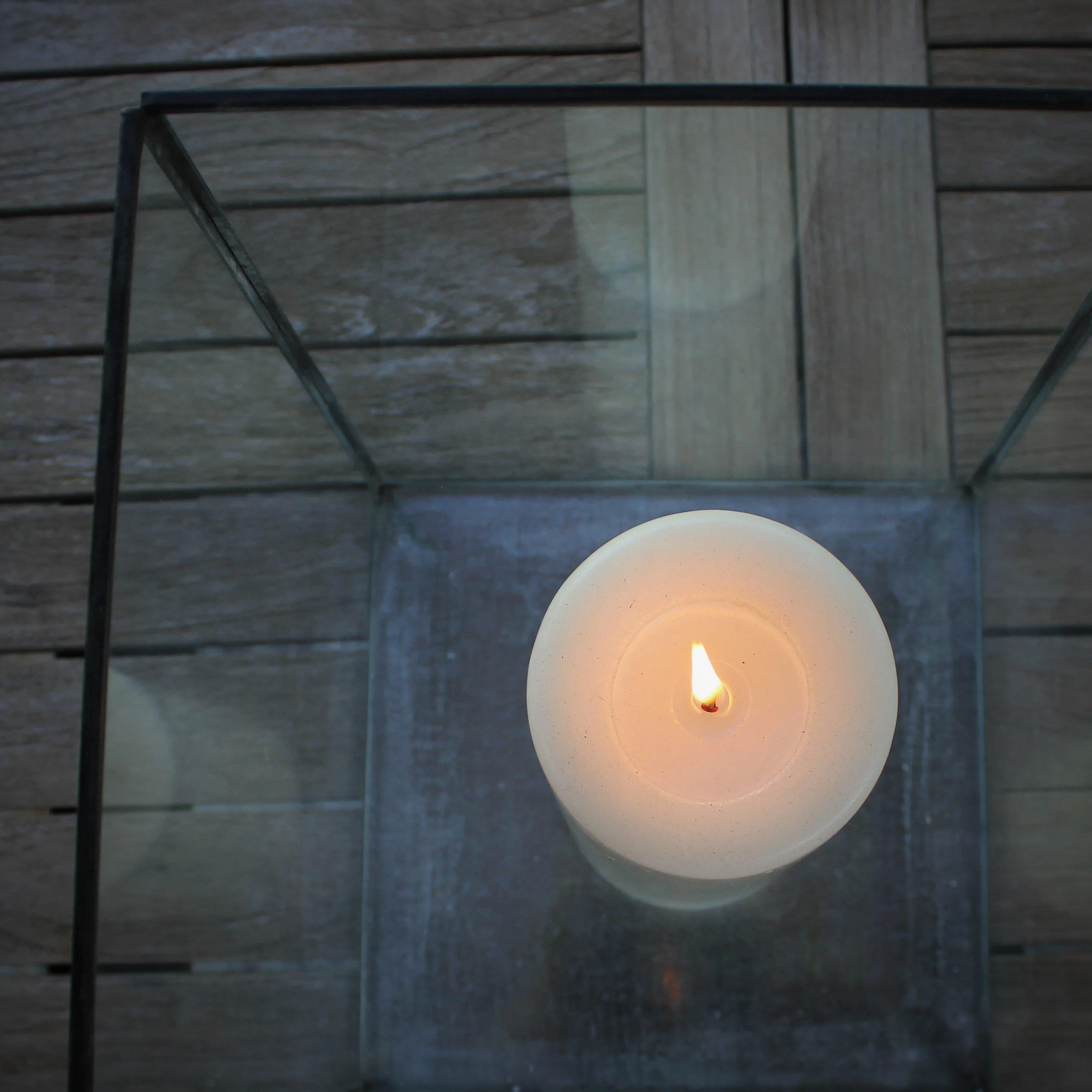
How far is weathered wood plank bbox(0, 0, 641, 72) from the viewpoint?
0.62m

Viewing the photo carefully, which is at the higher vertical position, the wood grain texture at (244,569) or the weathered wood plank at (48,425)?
the weathered wood plank at (48,425)

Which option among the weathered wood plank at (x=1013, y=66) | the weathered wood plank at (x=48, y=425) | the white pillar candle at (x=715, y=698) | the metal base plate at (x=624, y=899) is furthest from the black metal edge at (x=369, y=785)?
the weathered wood plank at (x=1013, y=66)

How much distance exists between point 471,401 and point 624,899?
0.27 m

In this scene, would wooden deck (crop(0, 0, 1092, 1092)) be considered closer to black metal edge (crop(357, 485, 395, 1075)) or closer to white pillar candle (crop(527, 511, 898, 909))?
black metal edge (crop(357, 485, 395, 1075))

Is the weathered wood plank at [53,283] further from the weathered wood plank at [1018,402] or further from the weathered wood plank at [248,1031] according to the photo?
the weathered wood plank at [1018,402]

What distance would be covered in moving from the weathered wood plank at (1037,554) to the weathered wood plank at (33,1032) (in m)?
0.59

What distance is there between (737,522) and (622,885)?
187mm

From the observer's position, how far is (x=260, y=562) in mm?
425

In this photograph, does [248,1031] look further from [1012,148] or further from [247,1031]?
[1012,148]

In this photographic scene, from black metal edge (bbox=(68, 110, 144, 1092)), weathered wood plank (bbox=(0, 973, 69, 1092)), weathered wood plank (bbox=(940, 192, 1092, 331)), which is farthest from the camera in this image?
weathered wood plank (bbox=(0, 973, 69, 1092))

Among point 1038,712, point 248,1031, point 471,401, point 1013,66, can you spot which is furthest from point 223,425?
point 1013,66

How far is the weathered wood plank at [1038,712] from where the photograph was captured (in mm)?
388

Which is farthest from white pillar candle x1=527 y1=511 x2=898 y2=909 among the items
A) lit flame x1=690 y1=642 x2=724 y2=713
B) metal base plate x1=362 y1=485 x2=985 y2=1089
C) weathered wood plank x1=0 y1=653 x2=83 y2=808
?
weathered wood plank x1=0 y1=653 x2=83 y2=808

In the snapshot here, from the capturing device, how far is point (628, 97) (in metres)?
0.28
